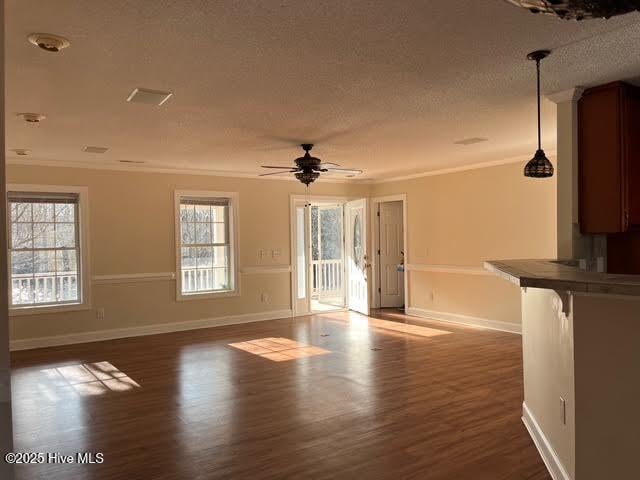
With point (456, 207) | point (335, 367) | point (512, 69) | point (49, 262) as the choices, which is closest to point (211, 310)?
point (49, 262)

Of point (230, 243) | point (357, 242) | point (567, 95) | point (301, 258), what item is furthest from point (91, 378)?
point (357, 242)

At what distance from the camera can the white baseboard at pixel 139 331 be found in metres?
6.39

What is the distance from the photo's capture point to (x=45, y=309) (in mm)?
6438

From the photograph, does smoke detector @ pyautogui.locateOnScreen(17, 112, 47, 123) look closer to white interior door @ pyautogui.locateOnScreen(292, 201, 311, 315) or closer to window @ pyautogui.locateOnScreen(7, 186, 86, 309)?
window @ pyautogui.locateOnScreen(7, 186, 86, 309)

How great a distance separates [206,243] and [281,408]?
14.2 feet

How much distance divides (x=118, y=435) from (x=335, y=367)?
235cm

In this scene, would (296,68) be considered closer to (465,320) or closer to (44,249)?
(44,249)

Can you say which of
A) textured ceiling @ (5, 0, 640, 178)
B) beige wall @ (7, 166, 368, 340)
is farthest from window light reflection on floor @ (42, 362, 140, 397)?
textured ceiling @ (5, 0, 640, 178)

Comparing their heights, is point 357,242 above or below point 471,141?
below

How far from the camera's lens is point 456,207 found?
25.1ft

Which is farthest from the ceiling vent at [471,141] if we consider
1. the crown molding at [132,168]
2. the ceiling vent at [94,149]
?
the ceiling vent at [94,149]

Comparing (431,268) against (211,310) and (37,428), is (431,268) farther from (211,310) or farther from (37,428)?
(37,428)

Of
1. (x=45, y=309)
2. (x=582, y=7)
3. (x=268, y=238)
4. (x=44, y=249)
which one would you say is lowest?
(x=45, y=309)

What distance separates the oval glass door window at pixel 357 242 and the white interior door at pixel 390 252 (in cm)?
50
